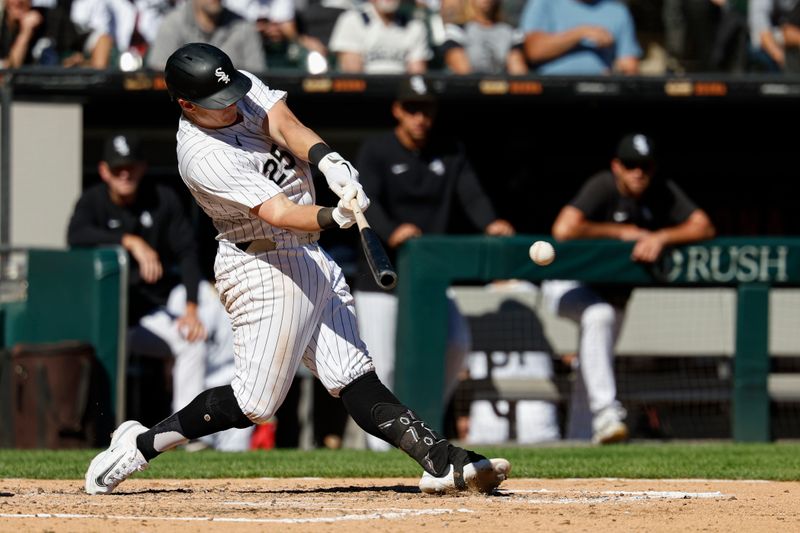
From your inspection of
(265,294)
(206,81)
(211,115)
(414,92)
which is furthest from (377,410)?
(414,92)

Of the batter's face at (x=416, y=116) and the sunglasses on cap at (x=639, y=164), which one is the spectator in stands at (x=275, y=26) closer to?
the batter's face at (x=416, y=116)

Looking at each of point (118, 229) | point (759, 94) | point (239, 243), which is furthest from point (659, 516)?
point (759, 94)

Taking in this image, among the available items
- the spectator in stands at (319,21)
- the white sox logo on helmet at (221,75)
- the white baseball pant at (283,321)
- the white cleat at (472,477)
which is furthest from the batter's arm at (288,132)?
the spectator in stands at (319,21)

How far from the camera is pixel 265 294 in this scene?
16.0 ft

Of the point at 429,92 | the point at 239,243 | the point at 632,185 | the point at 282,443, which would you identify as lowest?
the point at 282,443

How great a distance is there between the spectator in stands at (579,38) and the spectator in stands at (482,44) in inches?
7.0

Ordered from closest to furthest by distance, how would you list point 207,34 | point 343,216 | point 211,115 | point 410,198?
point 343,216, point 211,115, point 410,198, point 207,34

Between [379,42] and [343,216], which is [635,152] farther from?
[343,216]

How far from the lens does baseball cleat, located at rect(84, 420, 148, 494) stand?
5062mm

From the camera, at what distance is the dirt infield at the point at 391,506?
4.23 meters

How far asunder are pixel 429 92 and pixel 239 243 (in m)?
3.39

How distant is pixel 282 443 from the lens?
29.9ft

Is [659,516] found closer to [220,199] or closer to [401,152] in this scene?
[220,199]

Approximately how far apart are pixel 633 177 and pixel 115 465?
3.90m
